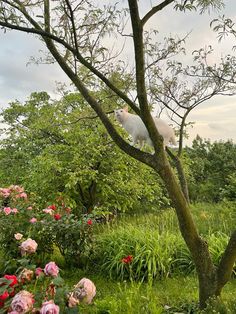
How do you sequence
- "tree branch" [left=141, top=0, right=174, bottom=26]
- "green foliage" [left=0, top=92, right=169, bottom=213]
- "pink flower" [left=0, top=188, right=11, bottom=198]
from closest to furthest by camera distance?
"tree branch" [left=141, top=0, right=174, bottom=26] < "pink flower" [left=0, top=188, right=11, bottom=198] < "green foliage" [left=0, top=92, right=169, bottom=213]

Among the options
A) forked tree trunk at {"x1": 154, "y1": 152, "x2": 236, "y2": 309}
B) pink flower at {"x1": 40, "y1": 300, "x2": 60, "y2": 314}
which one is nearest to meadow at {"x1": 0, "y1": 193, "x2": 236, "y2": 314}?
forked tree trunk at {"x1": 154, "y1": 152, "x2": 236, "y2": 309}

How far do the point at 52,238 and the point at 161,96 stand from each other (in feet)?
12.1

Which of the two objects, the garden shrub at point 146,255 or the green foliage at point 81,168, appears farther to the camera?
the green foliage at point 81,168

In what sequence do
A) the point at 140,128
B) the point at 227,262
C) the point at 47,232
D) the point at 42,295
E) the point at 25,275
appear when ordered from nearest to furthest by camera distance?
the point at 42,295 → the point at 25,275 → the point at 227,262 → the point at 140,128 → the point at 47,232

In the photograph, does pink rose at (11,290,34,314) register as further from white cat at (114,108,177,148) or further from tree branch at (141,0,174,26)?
tree branch at (141,0,174,26)

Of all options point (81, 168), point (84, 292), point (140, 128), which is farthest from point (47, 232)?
point (81, 168)

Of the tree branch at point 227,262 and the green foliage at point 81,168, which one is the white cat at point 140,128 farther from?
the green foliage at point 81,168

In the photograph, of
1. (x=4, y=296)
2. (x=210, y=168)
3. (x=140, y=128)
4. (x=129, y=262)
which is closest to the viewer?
(x=4, y=296)

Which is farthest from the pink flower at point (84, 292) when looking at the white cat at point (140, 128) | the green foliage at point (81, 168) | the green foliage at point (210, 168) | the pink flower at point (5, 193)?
the green foliage at point (210, 168)

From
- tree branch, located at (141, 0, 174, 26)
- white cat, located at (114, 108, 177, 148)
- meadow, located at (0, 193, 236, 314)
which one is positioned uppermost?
tree branch, located at (141, 0, 174, 26)

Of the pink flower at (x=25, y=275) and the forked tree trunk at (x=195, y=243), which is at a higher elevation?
the forked tree trunk at (x=195, y=243)

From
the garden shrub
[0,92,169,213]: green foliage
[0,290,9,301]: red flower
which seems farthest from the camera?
[0,92,169,213]: green foliage

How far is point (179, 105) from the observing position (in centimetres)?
830

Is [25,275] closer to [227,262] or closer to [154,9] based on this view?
[227,262]
